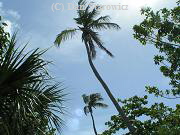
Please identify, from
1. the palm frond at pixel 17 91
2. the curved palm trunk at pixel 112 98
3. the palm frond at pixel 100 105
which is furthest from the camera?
the palm frond at pixel 100 105

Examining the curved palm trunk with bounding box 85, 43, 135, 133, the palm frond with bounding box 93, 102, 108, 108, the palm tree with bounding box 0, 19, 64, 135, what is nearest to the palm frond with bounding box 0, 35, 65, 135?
the palm tree with bounding box 0, 19, 64, 135

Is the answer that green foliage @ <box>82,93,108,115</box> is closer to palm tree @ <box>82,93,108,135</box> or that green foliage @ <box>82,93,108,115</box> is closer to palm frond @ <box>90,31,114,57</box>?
palm tree @ <box>82,93,108,135</box>

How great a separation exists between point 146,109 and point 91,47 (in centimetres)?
585

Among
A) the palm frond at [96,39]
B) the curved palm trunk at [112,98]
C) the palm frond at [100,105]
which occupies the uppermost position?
the palm frond at [100,105]

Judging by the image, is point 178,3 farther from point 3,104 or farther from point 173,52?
point 3,104

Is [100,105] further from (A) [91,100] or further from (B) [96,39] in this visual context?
(B) [96,39]

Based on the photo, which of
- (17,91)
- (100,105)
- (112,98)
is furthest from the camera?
(100,105)

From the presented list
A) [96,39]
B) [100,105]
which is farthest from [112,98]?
[100,105]

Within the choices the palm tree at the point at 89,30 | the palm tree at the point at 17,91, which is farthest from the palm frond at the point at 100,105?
the palm tree at the point at 17,91

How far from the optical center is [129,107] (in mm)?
26000

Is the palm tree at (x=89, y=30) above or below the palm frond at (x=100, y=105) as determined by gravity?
below

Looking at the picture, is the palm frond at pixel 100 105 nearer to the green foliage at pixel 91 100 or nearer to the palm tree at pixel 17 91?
the green foliage at pixel 91 100

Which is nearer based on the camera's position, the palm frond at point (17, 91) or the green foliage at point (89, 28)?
the palm frond at point (17, 91)

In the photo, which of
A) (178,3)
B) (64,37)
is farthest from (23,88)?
(64,37)
